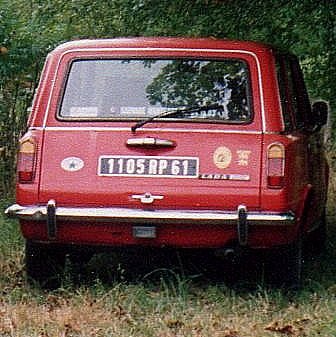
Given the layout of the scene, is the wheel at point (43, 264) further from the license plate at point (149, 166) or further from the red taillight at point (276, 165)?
the red taillight at point (276, 165)

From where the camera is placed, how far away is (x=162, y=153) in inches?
277

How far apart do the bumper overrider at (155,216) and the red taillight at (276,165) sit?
0.67 ft

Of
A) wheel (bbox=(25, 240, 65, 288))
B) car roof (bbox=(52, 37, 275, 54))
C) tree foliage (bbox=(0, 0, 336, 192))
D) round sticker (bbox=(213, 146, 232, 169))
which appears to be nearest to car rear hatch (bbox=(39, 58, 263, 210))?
round sticker (bbox=(213, 146, 232, 169))

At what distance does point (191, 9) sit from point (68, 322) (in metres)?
6.00

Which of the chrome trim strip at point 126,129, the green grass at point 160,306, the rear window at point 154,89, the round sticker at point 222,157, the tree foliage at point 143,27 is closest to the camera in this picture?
the green grass at point 160,306

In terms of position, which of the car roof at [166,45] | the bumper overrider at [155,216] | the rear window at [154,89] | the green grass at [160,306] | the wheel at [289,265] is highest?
the car roof at [166,45]

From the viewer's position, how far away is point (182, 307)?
6.93 m

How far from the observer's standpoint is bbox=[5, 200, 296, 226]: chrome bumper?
269 inches

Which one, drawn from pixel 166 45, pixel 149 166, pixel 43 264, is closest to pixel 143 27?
pixel 166 45

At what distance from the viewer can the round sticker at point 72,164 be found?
7.04 m

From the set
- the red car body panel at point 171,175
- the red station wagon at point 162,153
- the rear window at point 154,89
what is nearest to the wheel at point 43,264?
the red station wagon at point 162,153

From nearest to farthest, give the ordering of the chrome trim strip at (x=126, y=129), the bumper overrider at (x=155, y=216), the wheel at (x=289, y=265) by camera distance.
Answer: the bumper overrider at (x=155, y=216) → the chrome trim strip at (x=126, y=129) → the wheel at (x=289, y=265)

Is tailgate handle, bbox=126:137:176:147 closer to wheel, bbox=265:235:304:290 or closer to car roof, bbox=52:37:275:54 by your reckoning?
car roof, bbox=52:37:275:54

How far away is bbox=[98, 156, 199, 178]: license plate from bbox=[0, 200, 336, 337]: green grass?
81 cm
